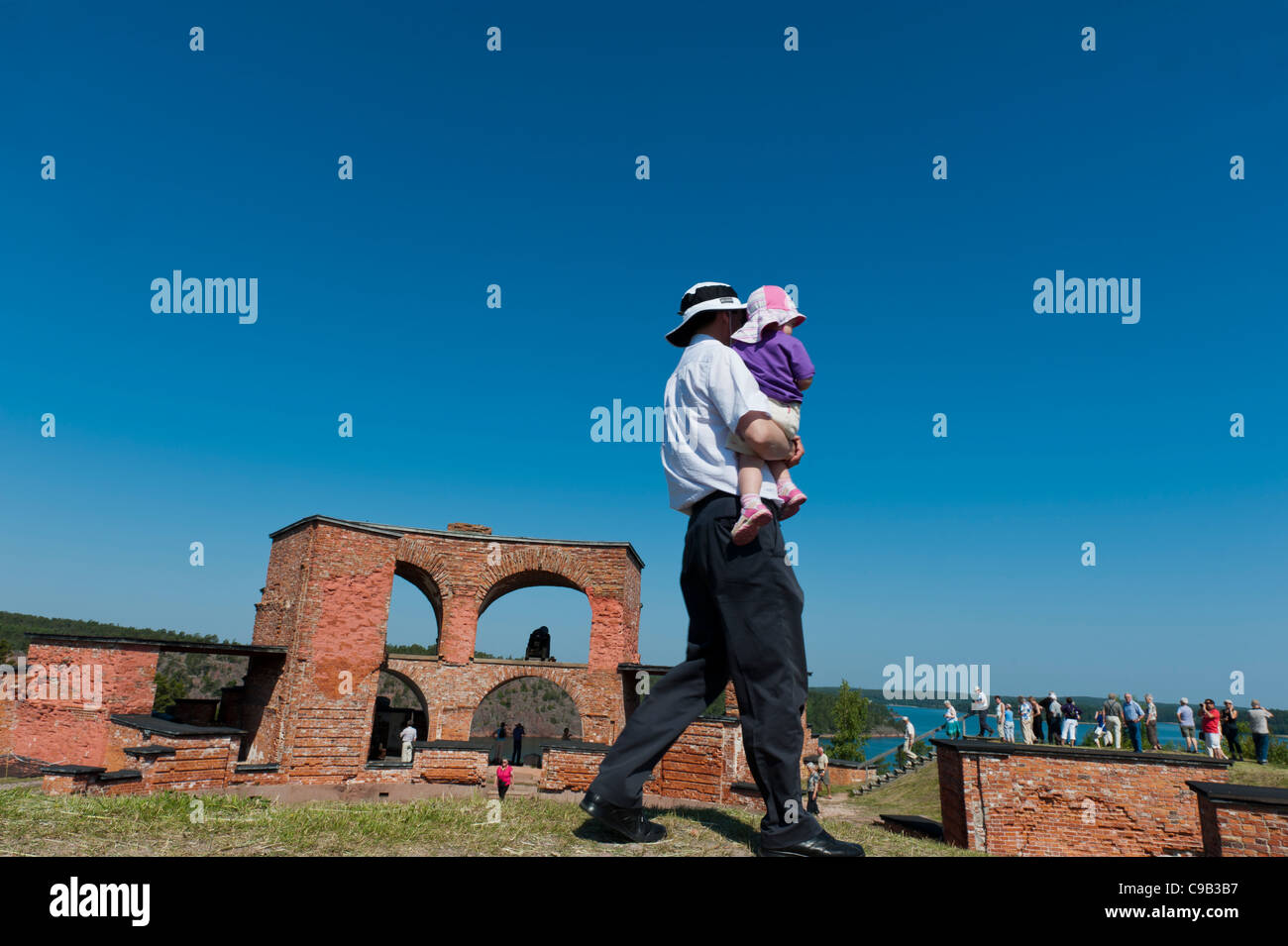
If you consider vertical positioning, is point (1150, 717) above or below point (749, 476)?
below

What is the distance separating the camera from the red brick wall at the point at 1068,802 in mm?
9906

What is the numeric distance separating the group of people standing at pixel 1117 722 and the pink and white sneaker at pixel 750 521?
1630 cm

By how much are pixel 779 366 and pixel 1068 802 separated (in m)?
11.3

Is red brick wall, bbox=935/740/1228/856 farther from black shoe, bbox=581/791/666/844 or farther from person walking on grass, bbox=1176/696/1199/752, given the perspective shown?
black shoe, bbox=581/791/666/844

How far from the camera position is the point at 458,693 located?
1945cm

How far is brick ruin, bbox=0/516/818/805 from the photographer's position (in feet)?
25.9

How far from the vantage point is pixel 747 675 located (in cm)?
255

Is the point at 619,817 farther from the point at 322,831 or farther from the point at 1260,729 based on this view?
the point at 1260,729

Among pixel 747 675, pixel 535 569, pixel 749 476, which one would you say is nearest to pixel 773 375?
pixel 749 476

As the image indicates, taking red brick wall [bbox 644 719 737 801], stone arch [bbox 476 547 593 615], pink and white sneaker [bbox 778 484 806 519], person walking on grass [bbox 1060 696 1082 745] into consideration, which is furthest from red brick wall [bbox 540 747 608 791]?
person walking on grass [bbox 1060 696 1082 745]

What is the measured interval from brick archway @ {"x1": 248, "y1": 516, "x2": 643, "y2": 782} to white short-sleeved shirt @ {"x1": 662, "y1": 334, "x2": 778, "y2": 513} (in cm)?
1620
